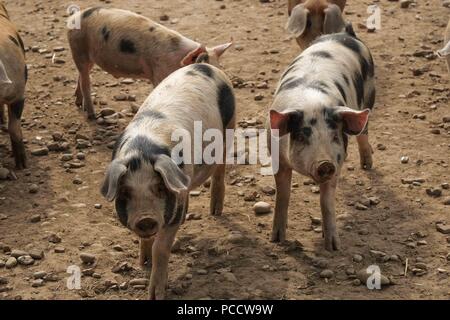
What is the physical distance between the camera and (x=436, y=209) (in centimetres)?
613

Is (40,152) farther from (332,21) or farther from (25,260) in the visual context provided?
(332,21)

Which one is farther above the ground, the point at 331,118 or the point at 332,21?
the point at 331,118

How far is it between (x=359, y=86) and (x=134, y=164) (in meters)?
2.11

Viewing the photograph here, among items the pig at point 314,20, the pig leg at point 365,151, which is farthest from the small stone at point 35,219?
the pig at point 314,20

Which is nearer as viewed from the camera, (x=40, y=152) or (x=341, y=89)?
(x=341, y=89)

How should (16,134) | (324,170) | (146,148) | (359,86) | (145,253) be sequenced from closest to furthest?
(146,148) < (324,170) < (145,253) < (359,86) < (16,134)

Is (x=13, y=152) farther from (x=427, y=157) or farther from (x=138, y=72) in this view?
(x=427, y=157)

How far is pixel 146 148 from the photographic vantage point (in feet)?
15.9

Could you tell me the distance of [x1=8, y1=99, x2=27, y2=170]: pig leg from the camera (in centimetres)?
689

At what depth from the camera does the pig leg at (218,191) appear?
611 cm

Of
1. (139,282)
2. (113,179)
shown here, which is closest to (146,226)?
(113,179)

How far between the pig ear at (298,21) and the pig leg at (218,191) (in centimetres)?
194

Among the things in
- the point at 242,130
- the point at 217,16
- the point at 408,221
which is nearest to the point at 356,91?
the point at 408,221

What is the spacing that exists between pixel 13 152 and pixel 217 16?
3602 millimetres
